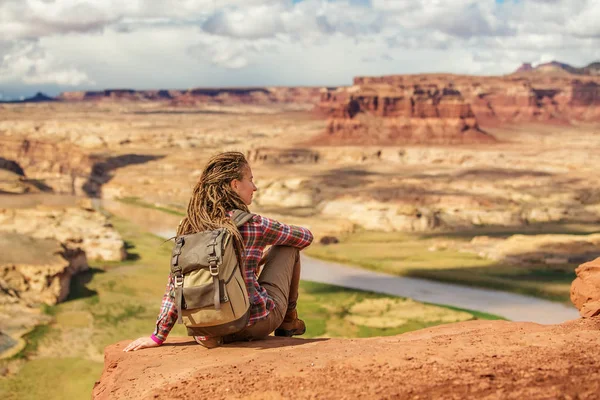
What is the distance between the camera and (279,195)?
63188 mm

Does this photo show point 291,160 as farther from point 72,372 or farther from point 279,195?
point 72,372

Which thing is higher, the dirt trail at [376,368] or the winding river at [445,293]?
the dirt trail at [376,368]

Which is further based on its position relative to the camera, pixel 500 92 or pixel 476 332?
pixel 500 92

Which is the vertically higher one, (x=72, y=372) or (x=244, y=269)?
(x=244, y=269)

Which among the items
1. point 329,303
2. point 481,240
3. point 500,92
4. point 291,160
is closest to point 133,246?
point 329,303

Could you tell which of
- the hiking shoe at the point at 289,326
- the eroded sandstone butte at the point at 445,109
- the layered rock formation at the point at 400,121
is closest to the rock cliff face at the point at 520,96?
the eroded sandstone butte at the point at 445,109

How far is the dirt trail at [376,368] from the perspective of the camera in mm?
5320

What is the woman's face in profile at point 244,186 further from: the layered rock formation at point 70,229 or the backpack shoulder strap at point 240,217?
the layered rock formation at point 70,229

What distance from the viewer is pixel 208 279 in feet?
20.3

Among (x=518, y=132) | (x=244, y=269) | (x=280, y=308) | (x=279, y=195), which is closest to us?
(x=244, y=269)

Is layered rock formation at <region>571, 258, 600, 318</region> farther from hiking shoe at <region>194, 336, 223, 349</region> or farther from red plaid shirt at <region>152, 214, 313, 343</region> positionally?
hiking shoe at <region>194, 336, 223, 349</region>

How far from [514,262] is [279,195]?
2897 cm

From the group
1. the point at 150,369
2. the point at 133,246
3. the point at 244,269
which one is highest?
the point at 244,269

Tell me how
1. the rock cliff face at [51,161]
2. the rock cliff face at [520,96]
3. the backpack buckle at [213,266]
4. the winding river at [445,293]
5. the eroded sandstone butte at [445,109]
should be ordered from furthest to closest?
the rock cliff face at [520,96] < the eroded sandstone butte at [445,109] < the rock cliff face at [51,161] < the winding river at [445,293] < the backpack buckle at [213,266]
